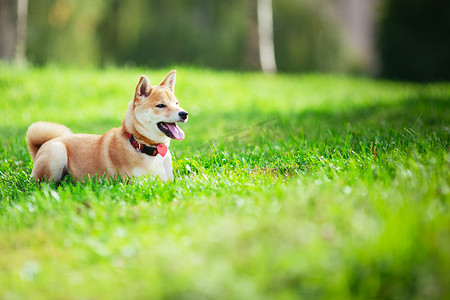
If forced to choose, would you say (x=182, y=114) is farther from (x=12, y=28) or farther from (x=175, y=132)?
(x=12, y=28)

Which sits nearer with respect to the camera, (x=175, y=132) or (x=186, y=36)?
(x=175, y=132)

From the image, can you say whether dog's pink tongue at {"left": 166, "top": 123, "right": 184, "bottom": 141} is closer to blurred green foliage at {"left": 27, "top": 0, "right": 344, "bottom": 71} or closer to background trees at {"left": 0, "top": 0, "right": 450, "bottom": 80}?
background trees at {"left": 0, "top": 0, "right": 450, "bottom": 80}

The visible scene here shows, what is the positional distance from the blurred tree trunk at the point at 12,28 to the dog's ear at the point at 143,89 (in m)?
8.86

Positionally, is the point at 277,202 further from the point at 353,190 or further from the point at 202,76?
the point at 202,76

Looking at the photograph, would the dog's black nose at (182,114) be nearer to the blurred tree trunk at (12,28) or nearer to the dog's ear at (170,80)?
the dog's ear at (170,80)

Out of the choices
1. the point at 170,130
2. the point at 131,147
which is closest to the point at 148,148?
the point at 131,147

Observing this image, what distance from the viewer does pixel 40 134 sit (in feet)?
13.6

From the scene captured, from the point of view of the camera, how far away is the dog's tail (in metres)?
4.14

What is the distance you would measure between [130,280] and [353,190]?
61.6 inches

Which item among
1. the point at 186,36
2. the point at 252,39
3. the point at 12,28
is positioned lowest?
the point at 252,39

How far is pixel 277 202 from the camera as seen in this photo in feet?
8.63

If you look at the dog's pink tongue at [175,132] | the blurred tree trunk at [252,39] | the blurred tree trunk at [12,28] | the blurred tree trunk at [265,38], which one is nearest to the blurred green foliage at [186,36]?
the blurred tree trunk at [265,38]

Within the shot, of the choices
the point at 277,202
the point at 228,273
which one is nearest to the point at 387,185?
the point at 277,202

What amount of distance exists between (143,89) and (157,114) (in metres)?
0.35
